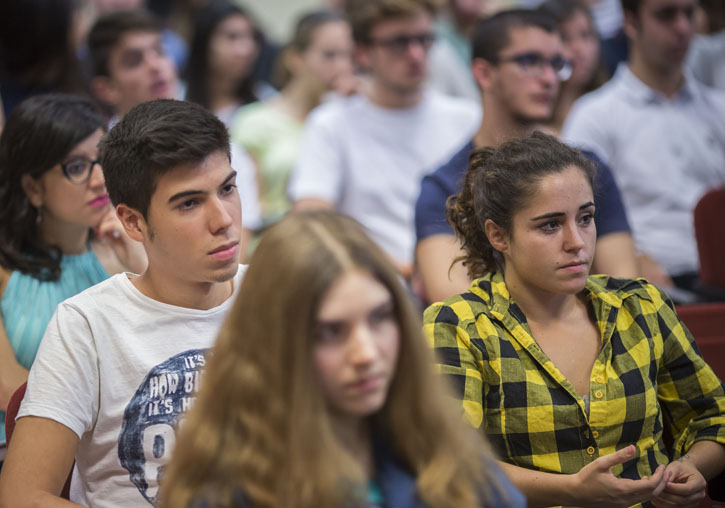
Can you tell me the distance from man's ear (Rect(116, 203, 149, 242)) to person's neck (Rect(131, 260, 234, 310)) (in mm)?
61

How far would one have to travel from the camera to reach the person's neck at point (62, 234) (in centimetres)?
202

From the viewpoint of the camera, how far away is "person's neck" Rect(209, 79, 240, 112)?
4.20 metres

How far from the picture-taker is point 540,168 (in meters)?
1.59

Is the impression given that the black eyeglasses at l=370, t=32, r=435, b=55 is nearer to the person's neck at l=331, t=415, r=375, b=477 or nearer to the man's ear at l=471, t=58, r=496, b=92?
the man's ear at l=471, t=58, r=496, b=92

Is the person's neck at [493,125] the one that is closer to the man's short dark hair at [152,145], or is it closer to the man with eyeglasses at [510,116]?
the man with eyeglasses at [510,116]

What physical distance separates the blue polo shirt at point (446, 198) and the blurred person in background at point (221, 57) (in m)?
1.99

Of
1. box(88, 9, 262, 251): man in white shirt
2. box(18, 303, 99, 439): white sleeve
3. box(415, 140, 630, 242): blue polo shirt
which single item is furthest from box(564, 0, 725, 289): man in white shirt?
box(18, 303, 99, 439): white sleeve

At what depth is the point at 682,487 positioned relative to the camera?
1456 mm

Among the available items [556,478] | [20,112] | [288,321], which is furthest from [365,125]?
[288,321]

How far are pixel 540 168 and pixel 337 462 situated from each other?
766mm

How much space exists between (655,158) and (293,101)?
1824 millimetres

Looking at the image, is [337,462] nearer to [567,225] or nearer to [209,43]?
[567,225]

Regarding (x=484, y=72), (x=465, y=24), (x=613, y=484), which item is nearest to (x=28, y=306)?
(x=613, y=484)

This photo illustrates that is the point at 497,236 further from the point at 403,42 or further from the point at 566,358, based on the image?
the point at 403,42
